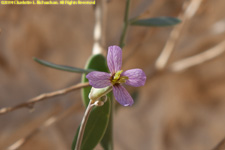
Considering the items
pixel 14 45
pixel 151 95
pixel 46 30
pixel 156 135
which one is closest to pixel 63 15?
pixel 46 30

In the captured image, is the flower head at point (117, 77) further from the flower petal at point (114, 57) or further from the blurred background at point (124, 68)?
the blurred background at point (124, 68)

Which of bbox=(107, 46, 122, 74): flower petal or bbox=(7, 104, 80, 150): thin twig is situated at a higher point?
bbox=(107, 46, 122, 74): flower petal

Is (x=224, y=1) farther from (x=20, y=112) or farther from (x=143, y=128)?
(x=20, y=112)

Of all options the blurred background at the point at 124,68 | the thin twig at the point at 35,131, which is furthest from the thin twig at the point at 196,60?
the thin twig at the point at 35,131

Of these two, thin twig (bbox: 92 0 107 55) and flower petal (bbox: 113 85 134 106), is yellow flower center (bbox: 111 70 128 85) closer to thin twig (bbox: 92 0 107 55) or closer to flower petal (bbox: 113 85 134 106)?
flower petal (bbox: 113 85 134 106)

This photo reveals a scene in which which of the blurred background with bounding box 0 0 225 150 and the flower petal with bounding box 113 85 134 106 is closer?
the flower petal with bounding box 113 85 134 106

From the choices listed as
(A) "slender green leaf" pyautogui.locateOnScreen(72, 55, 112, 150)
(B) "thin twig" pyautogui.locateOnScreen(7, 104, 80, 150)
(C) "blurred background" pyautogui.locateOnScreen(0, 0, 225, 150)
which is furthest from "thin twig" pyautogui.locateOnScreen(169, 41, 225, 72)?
(A) "slender green leaf" pyautogui.locateOnScreen(72, 55, 112, 150)

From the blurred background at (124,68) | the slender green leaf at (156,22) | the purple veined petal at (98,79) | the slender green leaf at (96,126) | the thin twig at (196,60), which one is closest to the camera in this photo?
the purple veined petal at (98,79)
